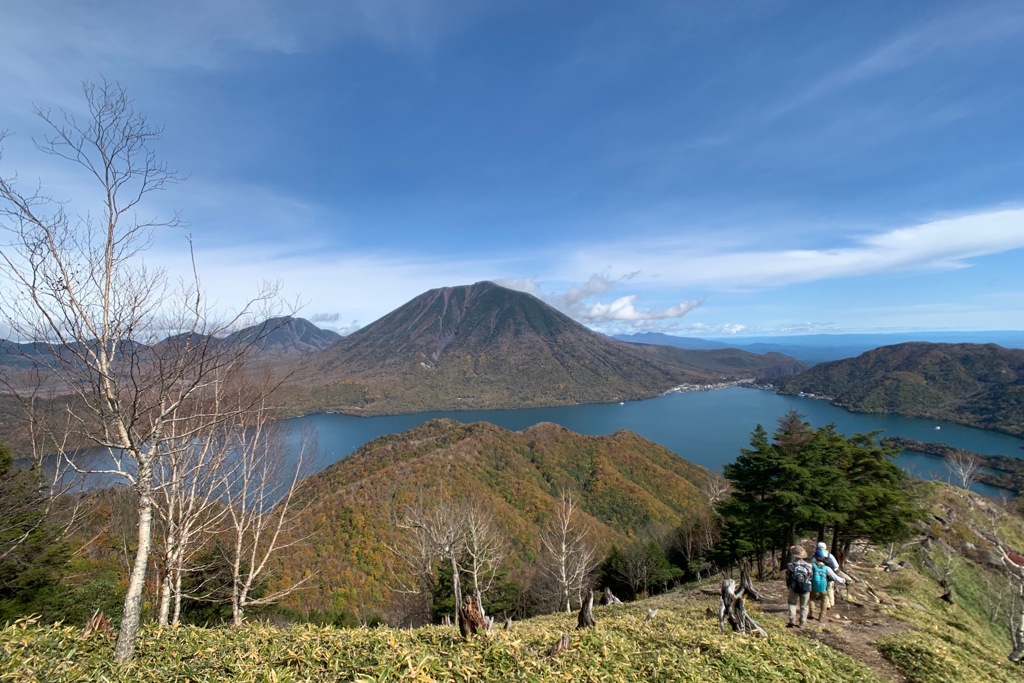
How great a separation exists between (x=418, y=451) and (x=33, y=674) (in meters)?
44.5

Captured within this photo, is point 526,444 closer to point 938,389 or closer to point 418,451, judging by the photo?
point 418,451

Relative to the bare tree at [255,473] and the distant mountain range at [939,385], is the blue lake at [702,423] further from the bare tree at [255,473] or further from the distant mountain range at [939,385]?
the bare tree at [255,473]

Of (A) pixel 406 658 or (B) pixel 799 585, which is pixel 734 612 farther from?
(A) pixel 406 658

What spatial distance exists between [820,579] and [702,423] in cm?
12946

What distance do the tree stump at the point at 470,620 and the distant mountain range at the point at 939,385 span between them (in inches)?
5744

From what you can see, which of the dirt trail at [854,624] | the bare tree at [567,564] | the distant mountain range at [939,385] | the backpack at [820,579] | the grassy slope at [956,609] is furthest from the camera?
the distant mountain range at [939,385]

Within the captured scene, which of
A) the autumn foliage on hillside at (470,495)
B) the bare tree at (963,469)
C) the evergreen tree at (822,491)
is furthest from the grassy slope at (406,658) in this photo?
the bare tree at (963,469)

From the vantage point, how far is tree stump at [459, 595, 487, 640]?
14.6ft

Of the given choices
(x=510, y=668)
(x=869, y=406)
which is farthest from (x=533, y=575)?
(x=869, y=406)

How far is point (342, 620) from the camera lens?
1541cm

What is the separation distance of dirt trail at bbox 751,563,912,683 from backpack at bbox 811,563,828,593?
664 mm

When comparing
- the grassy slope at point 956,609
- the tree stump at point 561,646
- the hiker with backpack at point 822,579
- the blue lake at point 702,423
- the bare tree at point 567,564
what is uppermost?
the tree stump at point 561,646

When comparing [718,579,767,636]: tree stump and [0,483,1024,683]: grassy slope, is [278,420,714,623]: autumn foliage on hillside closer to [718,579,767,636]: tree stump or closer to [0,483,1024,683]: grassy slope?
[0,483,1024,683]: grassy slope

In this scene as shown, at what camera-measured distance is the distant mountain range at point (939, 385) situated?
353 ft
